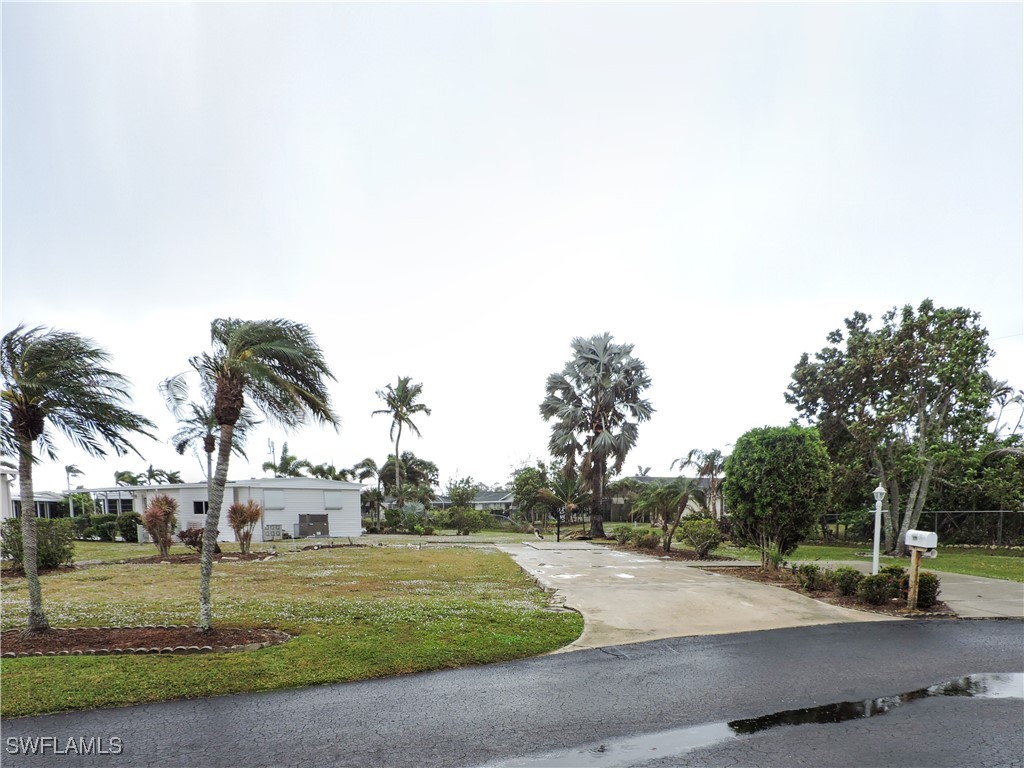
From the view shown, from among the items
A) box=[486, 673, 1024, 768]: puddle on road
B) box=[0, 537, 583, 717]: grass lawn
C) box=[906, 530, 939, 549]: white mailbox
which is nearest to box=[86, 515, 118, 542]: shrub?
box=[0, 537, 583, 717]: grass lawn

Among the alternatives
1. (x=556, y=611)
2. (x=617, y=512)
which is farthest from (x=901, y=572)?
(x=617, y=512)

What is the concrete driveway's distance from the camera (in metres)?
8.28

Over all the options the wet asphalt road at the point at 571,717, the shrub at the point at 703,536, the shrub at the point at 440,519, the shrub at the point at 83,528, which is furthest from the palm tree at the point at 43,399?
the shrub at the point at 440,519

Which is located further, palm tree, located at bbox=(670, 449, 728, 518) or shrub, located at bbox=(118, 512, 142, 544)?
shrub, located at bbox=(118, 512, 142, 544)

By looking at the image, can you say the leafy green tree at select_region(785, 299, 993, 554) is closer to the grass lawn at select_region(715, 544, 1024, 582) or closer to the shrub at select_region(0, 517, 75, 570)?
the grass lawn at select_region(715, 544, 1024, 582)

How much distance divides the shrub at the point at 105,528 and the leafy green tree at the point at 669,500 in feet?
85.5

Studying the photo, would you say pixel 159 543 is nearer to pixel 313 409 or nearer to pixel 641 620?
pixel 313 409

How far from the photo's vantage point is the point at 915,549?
950cm

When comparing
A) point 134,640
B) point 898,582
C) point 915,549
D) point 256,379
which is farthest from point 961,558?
point 134,640

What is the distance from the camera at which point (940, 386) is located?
820 inches

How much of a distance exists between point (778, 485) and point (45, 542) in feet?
63.7

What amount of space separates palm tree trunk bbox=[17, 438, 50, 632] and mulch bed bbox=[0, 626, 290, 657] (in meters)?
0.19

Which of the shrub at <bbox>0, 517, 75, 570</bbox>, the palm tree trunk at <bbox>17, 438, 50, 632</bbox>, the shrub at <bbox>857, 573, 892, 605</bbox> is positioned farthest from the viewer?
the shrub at <bbox>0, 517, 75, 570</bbox>

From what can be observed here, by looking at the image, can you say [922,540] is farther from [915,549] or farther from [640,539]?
[640,539]
